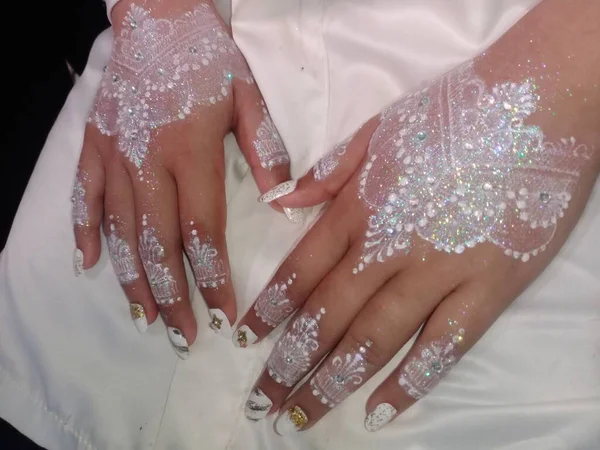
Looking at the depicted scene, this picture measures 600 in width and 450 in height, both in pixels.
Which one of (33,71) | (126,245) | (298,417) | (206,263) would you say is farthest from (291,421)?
(33,71)

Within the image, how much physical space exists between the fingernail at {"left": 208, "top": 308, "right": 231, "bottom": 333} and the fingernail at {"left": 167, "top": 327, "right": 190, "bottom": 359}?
1.7 inches

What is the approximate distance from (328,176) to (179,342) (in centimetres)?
30

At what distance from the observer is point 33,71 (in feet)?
3.94

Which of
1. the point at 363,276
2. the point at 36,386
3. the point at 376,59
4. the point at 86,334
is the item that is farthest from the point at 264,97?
the point at 36,386

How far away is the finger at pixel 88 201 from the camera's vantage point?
0.77 m

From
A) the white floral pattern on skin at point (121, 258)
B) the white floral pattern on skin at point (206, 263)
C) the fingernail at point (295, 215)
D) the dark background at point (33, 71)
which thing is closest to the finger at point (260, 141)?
the fingernail at point (295, 215)

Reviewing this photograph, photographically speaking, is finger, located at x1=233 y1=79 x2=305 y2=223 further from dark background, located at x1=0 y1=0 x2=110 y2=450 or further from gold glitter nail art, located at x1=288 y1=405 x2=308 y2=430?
dark background, located at x1=0 y1=0 x2=110 y2=450

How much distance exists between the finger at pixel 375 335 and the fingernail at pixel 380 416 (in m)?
0.04

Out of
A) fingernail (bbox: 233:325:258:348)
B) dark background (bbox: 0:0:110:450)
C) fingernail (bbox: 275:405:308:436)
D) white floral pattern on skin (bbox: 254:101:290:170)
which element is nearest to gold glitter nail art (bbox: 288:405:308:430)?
fingernail (bbox: 275:405:308:436)

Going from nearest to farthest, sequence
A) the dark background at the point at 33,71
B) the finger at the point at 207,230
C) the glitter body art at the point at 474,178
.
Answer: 1. the glitter body art at the point at 474,178
2. the finger at the point at 207,230
3. the dark background at the point at 33,71

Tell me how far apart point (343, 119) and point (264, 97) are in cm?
12

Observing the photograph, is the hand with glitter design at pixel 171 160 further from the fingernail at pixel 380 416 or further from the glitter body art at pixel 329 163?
the fingernail at pixel 380 416

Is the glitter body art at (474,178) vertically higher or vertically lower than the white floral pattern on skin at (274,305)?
higher

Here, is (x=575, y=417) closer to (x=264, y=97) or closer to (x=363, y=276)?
(x=363, y=276)
